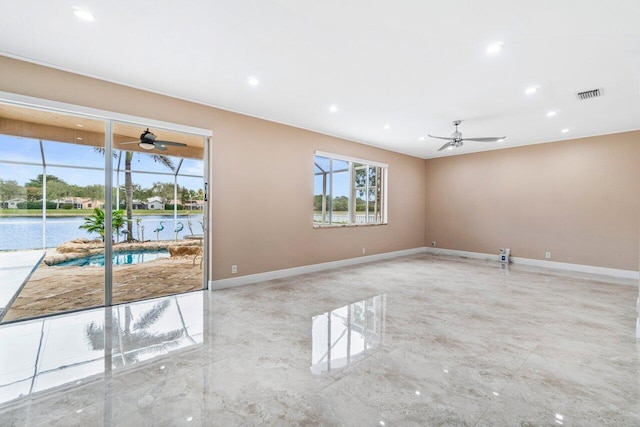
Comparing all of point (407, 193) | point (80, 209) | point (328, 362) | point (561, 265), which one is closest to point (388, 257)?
point (407, 193)

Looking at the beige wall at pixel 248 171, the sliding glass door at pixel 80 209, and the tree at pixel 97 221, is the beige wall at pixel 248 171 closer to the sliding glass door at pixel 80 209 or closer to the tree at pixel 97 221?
the sliding glass door at pixel 80 209

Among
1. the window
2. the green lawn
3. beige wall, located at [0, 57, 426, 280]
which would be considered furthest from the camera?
the window

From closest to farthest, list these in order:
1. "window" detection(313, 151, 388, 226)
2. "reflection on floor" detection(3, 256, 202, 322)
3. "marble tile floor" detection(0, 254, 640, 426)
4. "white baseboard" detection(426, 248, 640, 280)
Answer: "marble tile floor" detection(0, 254, 640, 426), "reflection on floor" detection(3, 256, 202, 322), "white baseboard" detection(426, 248, 640, 280), "window" detection(313, 151, 388, 226)

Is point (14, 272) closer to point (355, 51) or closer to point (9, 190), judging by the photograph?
point (9, 190)

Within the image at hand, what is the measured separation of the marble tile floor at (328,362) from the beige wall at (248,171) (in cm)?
105

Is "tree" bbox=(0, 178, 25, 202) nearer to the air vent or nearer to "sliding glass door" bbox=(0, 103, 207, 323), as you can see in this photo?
"sliding glass door" bbox=(0, 103, 207, 323)

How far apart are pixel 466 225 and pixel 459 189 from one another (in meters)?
1.00

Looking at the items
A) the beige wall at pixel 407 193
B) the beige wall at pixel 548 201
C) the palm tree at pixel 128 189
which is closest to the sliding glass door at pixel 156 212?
the palm tree at pixel 128 189

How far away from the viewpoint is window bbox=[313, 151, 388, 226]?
623 centimetres

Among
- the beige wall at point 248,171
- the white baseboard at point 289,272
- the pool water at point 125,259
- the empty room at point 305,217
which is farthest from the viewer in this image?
the pool water at point 125,259

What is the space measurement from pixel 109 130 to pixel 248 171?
6.31 ft

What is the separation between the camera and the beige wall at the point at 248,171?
11.2 ft

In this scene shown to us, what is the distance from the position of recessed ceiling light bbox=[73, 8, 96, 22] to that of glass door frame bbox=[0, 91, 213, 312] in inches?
53.2

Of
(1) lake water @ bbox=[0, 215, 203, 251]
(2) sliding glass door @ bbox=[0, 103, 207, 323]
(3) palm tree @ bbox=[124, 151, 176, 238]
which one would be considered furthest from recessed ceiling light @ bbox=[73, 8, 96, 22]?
(1) lake water @ bbox=[0, 215, 203, 251]
